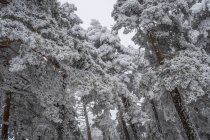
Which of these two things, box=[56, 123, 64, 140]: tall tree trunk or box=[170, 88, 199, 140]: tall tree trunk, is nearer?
box=[170, 88, 199, 140]: tall tree trunk

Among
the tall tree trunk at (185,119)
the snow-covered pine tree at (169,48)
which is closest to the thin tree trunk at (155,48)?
the snow-covered pine tree at (169,48)

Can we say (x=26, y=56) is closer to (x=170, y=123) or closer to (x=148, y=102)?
(x=148, y=102)

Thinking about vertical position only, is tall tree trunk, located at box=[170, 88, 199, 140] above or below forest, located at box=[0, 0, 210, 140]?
below

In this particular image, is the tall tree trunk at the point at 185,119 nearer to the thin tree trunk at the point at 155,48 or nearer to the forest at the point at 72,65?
the forest at the point at 72,65

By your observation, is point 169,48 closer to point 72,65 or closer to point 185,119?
point 185,119

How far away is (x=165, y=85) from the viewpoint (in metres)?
12.7

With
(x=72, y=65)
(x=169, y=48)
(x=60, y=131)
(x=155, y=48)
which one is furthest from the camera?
(x=169, y=48)

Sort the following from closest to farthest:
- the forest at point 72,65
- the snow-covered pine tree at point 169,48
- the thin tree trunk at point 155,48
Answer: the forest at point 72,65 → the snow-covered pine tree at point 169,48 → the thin tree trunk at point 155,48

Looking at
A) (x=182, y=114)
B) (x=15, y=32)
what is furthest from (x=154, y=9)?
(x=15, y=32)

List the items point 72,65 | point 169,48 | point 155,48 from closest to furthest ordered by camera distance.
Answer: point 72,65 → point 155,48 → point 169,48

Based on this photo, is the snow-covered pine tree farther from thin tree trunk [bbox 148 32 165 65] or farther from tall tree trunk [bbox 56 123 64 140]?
tall tree trunk [bbox 56 123 64 140]

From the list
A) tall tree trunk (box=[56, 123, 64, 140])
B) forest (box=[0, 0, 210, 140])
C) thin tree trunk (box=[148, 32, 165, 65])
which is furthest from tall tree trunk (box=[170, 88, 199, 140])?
tall tree trunk (box=[56, 123, 64, 140])

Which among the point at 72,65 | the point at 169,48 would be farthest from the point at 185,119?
the point at 72,65

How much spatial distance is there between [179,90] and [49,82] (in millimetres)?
7037
